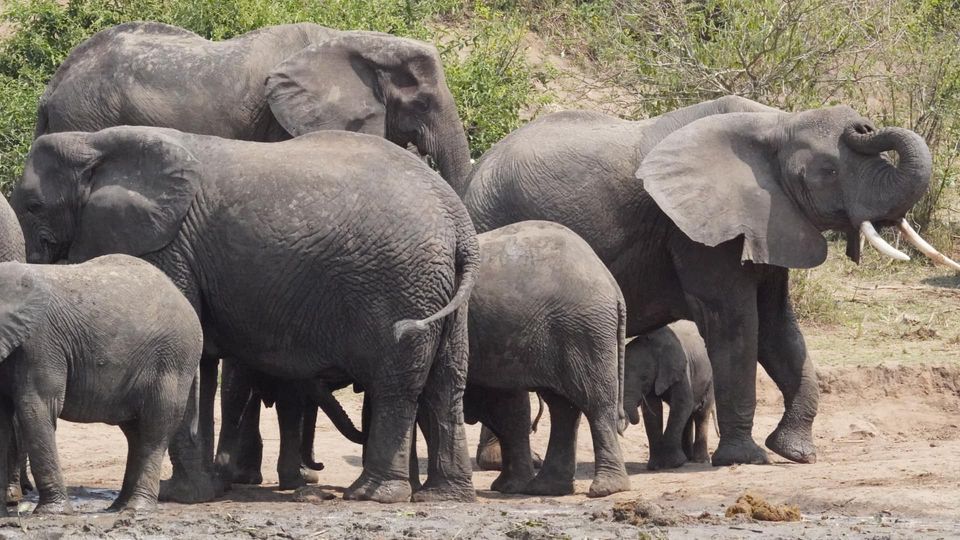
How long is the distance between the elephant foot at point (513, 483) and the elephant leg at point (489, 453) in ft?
3.42

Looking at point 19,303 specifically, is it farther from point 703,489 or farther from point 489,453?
point 489,453

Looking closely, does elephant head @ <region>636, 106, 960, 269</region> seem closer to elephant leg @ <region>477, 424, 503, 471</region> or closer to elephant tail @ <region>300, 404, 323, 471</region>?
elephant leg @ <region>477, 424, 503, 471</region>

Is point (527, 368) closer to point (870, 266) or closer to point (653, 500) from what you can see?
point (653, 500)

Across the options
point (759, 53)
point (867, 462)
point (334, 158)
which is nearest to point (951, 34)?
point (759, 53)

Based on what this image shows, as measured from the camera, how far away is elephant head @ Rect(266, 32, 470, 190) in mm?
11281

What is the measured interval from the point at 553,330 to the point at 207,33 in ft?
16.8

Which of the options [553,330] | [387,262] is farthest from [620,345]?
[387,262]

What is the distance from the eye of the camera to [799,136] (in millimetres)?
11219

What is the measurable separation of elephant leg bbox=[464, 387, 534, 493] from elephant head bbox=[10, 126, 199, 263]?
1855mm

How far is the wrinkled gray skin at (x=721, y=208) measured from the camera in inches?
439

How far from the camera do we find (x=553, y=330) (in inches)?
396

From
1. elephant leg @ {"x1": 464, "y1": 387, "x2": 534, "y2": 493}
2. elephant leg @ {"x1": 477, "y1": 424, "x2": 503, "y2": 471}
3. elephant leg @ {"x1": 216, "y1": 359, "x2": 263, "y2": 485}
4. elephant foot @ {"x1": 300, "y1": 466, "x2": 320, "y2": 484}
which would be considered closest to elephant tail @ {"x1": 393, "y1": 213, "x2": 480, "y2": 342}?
elephant leg @ {"x1": 464, "y1": 387, "x2": 534, "y2": 493}

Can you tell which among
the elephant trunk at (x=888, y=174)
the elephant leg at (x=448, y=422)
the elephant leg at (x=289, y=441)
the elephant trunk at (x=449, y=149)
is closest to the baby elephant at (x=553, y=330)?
the elephant leg at (x=448, y=422)

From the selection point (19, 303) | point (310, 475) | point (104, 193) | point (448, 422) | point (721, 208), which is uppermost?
point (721, 208)
